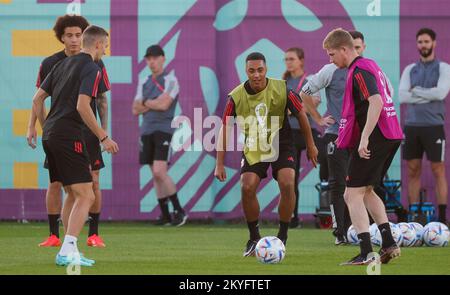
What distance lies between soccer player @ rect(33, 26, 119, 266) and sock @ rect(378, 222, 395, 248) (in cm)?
263

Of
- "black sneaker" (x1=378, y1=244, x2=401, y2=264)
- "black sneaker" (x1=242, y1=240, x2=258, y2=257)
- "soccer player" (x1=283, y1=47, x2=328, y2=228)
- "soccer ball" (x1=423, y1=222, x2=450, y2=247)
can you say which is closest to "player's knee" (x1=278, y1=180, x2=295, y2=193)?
"black sneaker" (x1=242, y1=240, x2=258, y2=257)

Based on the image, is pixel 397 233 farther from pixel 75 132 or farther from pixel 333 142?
pixel 75 132

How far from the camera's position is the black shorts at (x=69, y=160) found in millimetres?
10531

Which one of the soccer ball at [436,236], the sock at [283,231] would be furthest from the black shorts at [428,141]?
the sock at [283,231]

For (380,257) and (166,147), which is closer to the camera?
(380,257)

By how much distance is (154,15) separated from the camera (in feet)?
58.0

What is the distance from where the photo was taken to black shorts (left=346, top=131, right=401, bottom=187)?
1061 cm

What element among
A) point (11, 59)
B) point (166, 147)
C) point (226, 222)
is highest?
point (11, 59)

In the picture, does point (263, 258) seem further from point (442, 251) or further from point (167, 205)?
point (167, 205)

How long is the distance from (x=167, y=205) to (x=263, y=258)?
270 inches

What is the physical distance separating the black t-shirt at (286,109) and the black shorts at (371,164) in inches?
50.6

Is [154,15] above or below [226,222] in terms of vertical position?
above

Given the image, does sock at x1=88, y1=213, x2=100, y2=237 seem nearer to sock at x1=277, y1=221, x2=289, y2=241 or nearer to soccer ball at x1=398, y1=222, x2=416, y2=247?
sock at x1=277, y1=221, x2=289, y2=241
